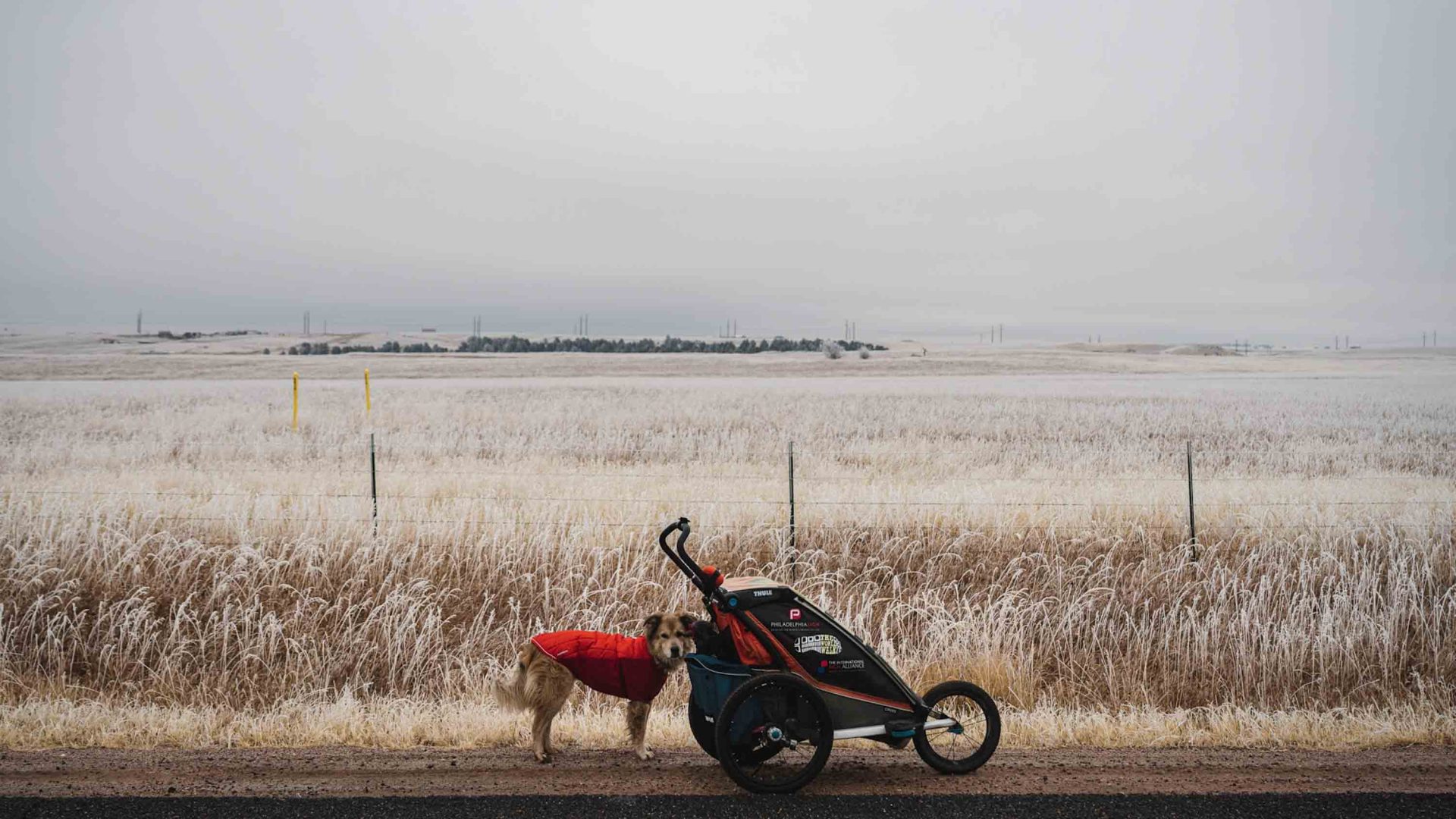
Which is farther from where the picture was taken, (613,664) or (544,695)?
(544,695)

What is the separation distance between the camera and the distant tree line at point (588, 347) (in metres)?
101

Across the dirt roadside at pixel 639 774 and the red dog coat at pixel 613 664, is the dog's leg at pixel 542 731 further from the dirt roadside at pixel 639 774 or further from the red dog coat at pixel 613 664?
the red dog coat at pixel 613 664

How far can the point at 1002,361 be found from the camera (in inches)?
3115

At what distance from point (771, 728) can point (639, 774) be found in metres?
0.82

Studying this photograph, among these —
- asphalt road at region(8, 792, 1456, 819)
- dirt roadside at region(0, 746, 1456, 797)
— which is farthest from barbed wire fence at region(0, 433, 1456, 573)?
asphalt road at region(8, 792, 1456, 819)

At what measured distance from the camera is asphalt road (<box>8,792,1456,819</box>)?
14.3 ft

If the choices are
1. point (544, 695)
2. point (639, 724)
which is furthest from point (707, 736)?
point (544, 695)

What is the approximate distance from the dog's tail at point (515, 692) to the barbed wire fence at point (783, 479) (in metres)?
5.20

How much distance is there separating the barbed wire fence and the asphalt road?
18.4 ft

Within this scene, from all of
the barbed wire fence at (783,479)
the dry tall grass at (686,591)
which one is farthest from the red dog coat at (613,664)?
the barbed wire fence at (783,479)

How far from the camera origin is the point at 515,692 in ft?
17.3

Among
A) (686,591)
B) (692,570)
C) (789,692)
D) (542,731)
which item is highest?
(692,570)

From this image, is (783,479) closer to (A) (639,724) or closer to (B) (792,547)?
(B) (792,547)

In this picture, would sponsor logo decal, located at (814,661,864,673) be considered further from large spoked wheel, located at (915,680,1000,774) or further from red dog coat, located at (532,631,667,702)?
red dog coat, located at (532,631,667,702)
